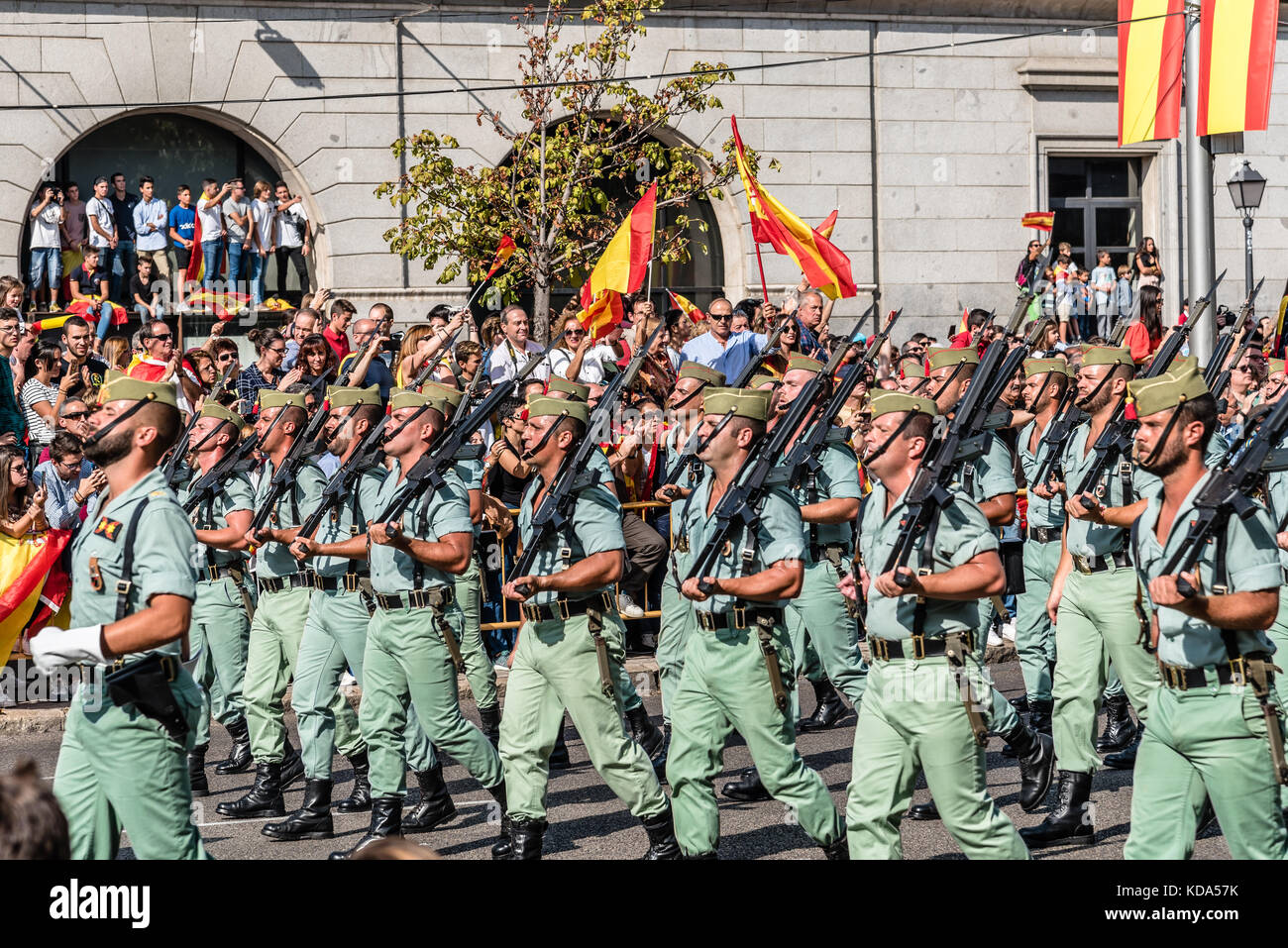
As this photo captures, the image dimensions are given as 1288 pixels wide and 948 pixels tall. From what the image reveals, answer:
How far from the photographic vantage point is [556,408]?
292 inches

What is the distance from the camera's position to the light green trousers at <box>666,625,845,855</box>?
21.4 ft

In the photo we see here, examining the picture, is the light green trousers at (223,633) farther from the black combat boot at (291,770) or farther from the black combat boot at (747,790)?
the black combat boot at (747,790)

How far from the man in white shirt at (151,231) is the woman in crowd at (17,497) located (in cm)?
874

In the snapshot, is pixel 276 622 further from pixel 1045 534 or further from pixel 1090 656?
pixel 1045 534

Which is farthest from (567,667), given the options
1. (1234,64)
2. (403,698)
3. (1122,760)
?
(1234,64)

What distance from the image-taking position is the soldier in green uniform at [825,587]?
890cm

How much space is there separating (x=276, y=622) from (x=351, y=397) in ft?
4.02

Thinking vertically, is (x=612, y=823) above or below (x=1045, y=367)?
below

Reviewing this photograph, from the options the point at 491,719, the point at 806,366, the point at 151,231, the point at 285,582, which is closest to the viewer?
the point at 285,582

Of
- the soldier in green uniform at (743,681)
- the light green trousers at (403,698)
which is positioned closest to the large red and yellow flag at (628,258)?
the light green trousers at (403,698)

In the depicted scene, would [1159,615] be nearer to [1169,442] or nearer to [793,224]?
[1169,442]

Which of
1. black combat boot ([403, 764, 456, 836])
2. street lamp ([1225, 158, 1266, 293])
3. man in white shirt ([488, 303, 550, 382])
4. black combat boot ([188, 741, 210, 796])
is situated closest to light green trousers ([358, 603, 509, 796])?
black combat boot ([403, 764, 456, 836])

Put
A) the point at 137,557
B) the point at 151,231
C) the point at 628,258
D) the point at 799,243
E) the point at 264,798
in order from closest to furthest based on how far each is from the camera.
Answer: the point at 137,557 → the point at 264,798 → the point at 628,258 → the point at 799,243 → the point at 151,231

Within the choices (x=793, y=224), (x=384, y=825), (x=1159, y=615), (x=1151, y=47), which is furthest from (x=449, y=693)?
(x=1151, y=47)
